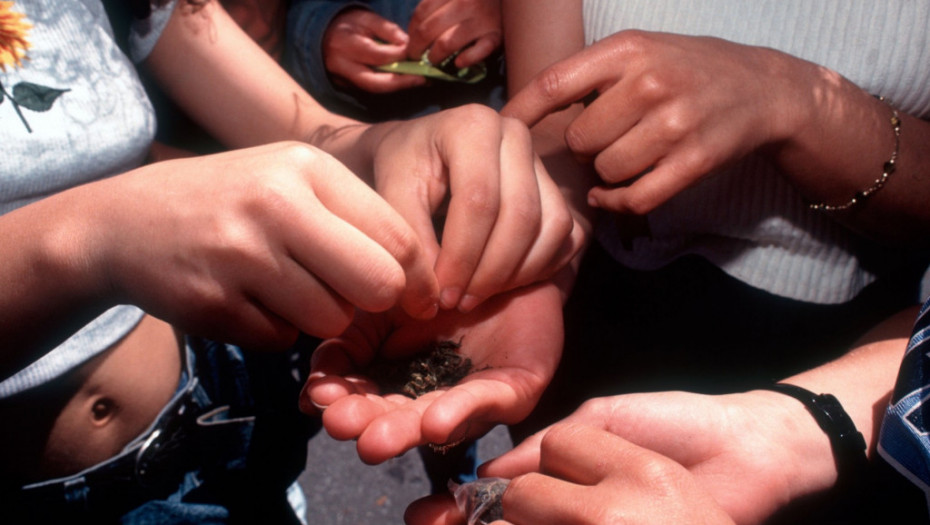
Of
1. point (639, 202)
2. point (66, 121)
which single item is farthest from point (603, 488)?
point (66, 121)

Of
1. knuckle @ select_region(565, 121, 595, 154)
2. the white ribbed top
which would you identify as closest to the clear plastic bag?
knuckle @ select_region(565, 121, 595, 154)

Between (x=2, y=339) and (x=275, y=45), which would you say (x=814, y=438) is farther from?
(x=275, y=45)

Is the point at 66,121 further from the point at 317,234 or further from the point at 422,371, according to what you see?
the point at 422,371

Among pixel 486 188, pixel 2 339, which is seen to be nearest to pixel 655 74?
pixel 486 188

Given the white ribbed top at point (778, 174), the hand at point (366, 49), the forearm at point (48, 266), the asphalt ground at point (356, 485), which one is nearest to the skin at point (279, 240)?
the forearm at point (48, 266)

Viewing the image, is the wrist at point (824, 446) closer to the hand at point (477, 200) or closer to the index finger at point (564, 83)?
the hand at point (477, 200)

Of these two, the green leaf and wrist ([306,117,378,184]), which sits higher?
the green leaf

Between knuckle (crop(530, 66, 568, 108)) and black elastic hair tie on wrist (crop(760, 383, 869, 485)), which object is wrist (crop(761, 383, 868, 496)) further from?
knuckle (crop(530, 66, 568, 108))
